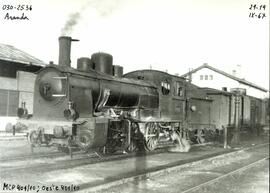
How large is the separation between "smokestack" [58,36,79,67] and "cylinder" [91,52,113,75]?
139cm

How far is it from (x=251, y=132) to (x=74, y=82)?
18833 mm

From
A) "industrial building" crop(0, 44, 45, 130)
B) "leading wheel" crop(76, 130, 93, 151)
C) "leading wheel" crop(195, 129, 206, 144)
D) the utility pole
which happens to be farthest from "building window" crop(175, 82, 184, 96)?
"industrial building" crop(0, 44, 45, 130)

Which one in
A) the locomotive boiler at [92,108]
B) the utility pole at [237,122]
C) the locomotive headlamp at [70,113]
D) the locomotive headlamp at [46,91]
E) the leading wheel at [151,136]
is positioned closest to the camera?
the locomotive headlamp at [70,113]

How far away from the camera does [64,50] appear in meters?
10.8

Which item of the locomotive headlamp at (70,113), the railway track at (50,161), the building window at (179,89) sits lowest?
the railway track at (50,161)

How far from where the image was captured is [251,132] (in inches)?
1019

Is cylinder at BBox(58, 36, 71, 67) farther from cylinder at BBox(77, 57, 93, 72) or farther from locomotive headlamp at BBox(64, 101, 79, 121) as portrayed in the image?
locomotive headlamp at BBox(64, 101, 79, 121)

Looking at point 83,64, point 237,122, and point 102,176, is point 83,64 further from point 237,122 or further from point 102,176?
point 237,122

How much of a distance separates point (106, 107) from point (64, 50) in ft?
7.79

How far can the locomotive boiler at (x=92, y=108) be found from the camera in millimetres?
10016

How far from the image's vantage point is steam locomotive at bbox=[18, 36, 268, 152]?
10.1 meters

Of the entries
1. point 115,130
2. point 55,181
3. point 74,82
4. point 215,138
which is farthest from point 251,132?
point 55,181

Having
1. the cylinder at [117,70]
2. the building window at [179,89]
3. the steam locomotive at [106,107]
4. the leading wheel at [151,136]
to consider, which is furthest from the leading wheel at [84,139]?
the building window at [179,89]

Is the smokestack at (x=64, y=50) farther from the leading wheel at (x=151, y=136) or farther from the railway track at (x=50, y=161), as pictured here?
the leading wheel at (x=151, y=136)
